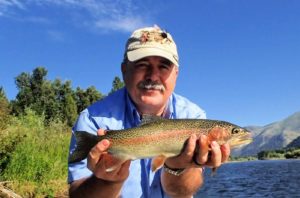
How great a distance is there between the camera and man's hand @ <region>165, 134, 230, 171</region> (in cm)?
429

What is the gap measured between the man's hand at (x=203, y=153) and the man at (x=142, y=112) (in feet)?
0.55

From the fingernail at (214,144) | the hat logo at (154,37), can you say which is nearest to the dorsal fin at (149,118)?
the fingernail at (214,144)

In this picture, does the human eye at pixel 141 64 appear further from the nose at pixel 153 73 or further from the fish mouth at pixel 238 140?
the fish mouth at pixel 238 140

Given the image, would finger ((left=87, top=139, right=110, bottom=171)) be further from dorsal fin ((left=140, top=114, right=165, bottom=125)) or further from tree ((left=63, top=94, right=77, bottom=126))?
tree ((left=63, top=94, right=77, bottom=126))

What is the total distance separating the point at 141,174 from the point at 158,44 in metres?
1.37

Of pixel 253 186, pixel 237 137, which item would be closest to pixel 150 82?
pixel 237 137

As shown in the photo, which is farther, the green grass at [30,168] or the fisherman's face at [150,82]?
the green grass at [30,168]

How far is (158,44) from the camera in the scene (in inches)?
203

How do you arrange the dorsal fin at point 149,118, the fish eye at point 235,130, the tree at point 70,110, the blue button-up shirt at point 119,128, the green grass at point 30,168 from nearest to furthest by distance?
the dorsal fin at point 149,118, the fish eye at point 235,130, the blue button-up shirt at point 119,128, the green grass at point 30,168, the tree at point 70,110

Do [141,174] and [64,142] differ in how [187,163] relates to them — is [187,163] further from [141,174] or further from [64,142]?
[64,142]

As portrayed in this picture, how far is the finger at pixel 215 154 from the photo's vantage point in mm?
4320

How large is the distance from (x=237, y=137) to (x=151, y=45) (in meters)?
1.30

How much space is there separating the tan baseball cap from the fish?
86cm

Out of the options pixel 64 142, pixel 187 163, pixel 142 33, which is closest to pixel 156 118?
pixel 187 163
